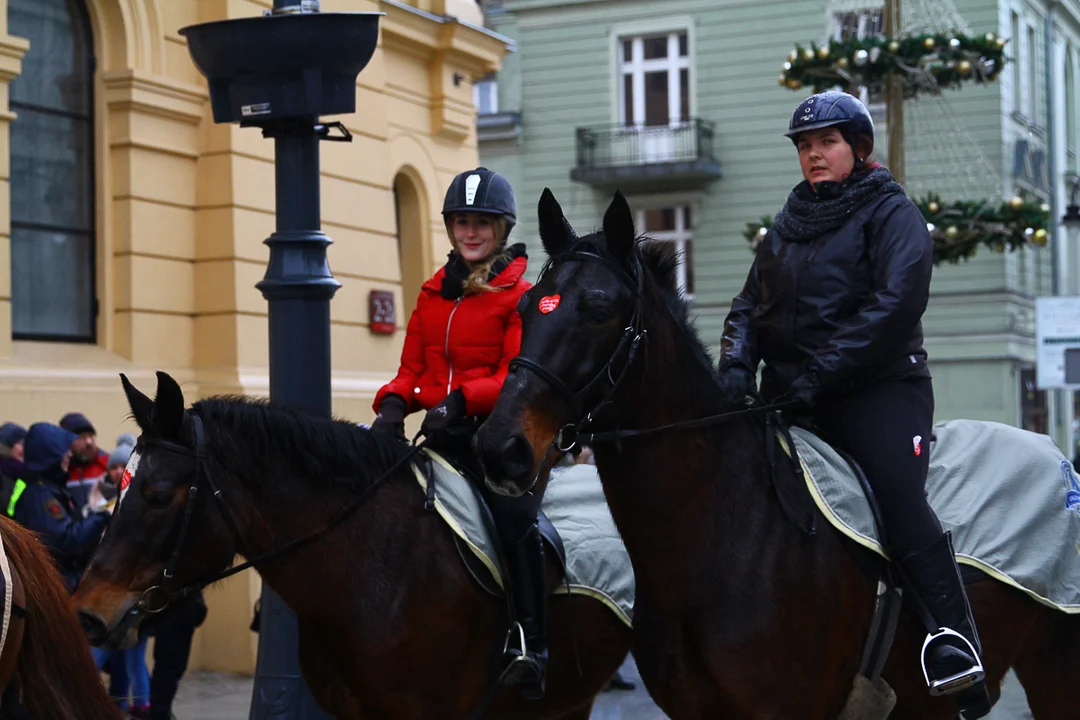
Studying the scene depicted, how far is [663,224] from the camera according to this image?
35250 mm

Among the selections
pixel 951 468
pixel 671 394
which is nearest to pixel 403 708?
pixel 671 394

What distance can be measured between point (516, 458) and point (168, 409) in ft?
4.73

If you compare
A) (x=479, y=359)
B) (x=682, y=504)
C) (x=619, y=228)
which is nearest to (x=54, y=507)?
(x=479, y=359)

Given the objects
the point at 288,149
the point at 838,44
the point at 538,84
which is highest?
the point at 538,84

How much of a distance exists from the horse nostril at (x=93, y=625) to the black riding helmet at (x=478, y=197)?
206 cm

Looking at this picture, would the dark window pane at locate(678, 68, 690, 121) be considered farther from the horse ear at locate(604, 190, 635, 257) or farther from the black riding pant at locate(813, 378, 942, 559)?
the horse ear at locate(604, 190, 635, 257)

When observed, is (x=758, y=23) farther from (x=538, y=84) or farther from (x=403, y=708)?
(x=403, y=708)

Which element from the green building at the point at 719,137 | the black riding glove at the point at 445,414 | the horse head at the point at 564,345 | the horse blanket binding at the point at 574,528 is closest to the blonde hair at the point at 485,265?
the black riding glove at the point at 445,414

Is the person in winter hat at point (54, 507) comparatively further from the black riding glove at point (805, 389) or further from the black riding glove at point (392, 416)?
the black riding glove at point (805, 389)

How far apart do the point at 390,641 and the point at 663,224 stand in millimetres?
30575

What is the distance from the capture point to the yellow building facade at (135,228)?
407 inches

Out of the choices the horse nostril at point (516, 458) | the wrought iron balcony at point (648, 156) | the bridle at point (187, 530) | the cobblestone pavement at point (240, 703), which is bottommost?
the cobblestone pavement at point (240, 703)

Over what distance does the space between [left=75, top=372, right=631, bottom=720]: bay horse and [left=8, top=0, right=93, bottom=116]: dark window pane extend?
20.0ft

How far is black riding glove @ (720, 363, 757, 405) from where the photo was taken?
4766 mm
